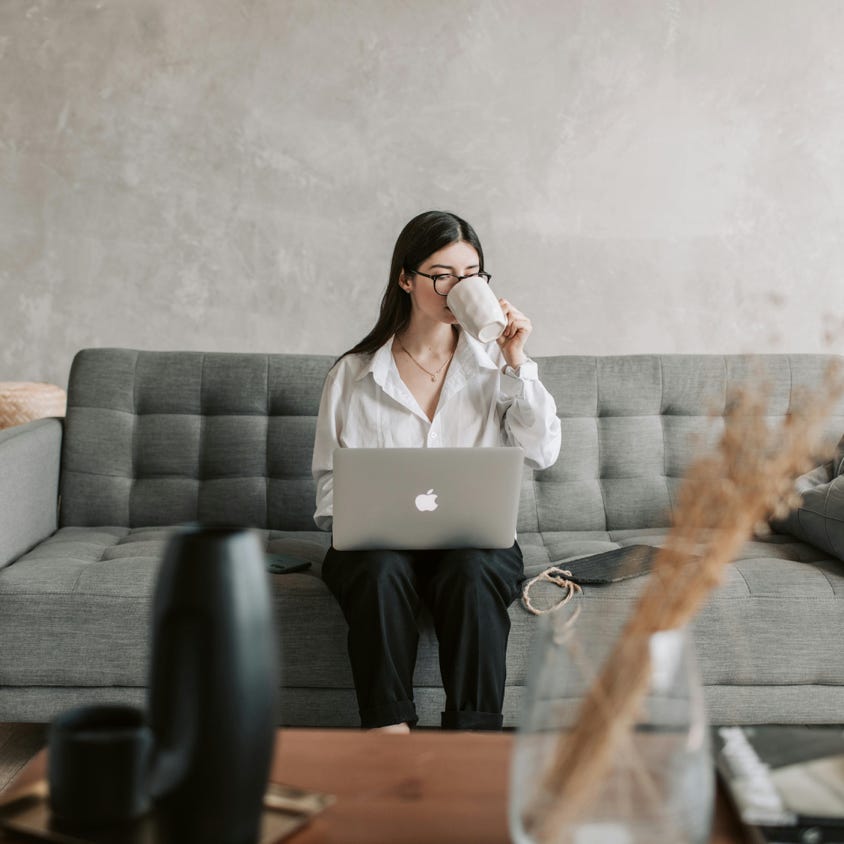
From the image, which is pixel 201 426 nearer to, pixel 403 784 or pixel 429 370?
pixel 429 370

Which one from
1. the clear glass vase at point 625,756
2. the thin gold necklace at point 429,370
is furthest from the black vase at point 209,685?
the thin gold necklace at point 429,370

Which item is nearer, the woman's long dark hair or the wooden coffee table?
the wooden coffee table

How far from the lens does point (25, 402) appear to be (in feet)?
10.1

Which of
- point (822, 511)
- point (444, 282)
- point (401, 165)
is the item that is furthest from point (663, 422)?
point (401, 165)

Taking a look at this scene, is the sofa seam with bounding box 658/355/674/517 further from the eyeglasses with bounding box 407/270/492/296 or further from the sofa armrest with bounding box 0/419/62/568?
the sofa armrest with bounding box 0/419/62/568

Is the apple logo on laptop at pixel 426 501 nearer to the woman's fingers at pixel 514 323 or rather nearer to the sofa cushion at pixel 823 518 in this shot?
the woman's fingers at pixel 514 323

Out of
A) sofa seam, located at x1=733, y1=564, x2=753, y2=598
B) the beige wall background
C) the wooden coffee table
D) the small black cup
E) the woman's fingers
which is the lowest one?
sofa seam, located at x1=733, y1=564, x2=753, y2=598

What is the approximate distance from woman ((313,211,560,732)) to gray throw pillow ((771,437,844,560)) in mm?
592

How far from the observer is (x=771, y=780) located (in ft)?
2.91

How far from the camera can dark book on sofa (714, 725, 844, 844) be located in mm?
834

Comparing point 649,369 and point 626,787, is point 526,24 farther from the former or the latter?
point 626,787

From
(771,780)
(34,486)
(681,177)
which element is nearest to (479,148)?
(681,177)

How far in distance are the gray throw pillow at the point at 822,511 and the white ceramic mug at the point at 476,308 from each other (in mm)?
810

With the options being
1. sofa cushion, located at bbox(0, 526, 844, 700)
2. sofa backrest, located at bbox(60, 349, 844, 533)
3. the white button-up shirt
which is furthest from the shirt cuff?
sofa cushion, located at bbox(0, 526, 844, 700)
